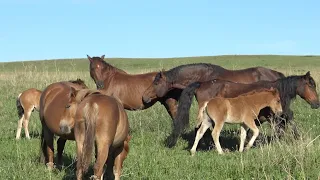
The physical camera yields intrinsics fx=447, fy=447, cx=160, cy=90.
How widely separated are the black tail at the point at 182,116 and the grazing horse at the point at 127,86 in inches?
55.1

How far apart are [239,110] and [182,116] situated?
1234 millimetres

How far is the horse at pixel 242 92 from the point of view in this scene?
9.55 metres

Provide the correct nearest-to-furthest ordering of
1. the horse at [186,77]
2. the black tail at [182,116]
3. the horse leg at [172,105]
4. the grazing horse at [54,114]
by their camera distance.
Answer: the grazing horse at [54,114] → the black tail at [182,116] → the horse at [186,77] → the horse leg at [172,105]

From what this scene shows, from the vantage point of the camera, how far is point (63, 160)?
26.7 feet

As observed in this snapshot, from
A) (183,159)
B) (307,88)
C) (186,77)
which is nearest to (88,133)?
(183,159)

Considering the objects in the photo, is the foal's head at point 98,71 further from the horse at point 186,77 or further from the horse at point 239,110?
the horse at point 239,110

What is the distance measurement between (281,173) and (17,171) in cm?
387

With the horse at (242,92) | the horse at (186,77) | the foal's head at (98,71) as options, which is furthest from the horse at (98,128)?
the foal's head at (98,71)

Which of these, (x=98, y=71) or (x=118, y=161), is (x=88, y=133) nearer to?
(x=118, y=161)

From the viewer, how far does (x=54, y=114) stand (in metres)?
6.48

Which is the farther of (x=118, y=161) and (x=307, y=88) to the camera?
(x=307, y=88)

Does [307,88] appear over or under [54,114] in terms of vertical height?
over

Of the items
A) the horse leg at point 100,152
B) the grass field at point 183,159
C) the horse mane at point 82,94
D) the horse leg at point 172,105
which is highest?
the horse mane at point 82,94

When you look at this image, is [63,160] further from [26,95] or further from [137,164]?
[26,95]
